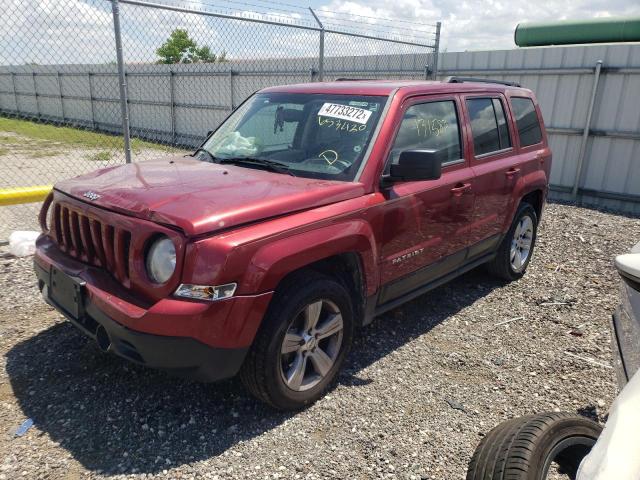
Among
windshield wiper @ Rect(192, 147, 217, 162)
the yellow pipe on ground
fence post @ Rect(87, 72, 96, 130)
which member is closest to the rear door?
windshield wiper @ Rect(192, 147, 217, 162)

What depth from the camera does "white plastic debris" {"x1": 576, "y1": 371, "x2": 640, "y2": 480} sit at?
56.6 inches

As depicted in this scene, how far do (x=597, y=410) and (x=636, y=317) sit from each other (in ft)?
4.72

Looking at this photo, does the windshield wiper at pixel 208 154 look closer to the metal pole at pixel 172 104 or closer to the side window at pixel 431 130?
the side window at pixel 431 130

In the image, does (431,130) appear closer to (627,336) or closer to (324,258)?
(324,258)

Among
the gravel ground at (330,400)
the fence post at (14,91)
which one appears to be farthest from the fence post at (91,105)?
the gravel ground at (330,400)

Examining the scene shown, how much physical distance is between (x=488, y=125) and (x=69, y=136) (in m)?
18.8

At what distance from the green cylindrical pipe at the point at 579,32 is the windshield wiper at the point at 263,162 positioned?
996cm

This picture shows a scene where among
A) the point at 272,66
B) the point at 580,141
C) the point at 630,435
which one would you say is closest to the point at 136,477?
the point at 630,435

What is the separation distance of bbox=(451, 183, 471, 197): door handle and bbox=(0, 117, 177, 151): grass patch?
1307 centimetres

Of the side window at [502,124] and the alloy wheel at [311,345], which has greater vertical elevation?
the side window at [502,124]

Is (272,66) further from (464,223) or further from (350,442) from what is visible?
(350,442)

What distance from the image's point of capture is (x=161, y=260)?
2615 mm

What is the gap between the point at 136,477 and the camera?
2557mm

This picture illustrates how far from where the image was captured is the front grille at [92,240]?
274 centimetres
